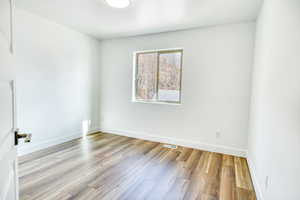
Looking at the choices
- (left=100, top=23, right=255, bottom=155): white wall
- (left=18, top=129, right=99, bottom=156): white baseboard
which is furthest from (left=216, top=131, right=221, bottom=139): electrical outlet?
(left=18, top=129, right=99, bottom=156): white baseboard

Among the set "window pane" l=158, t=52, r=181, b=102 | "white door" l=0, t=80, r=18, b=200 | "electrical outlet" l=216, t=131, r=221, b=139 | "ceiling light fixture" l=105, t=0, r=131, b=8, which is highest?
"ceiling light fixture" l=105, t=0, r=131, b=8

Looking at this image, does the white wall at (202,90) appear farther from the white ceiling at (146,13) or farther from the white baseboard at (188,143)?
the white ceiling at (146,13)

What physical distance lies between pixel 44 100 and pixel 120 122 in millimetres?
1732

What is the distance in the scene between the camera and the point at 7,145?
0.84 meters

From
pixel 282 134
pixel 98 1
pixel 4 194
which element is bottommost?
pixel 4 194

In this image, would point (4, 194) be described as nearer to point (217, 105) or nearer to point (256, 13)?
point (217, 105)

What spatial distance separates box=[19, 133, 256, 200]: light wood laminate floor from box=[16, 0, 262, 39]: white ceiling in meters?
2.44

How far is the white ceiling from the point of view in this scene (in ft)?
7.52

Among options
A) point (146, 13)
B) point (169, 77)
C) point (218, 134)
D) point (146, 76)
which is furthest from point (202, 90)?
point (146, 13)

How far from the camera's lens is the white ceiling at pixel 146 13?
90.2 inches

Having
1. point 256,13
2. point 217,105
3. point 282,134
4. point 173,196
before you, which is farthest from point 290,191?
point 256,13

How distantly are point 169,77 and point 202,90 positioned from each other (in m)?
0.79

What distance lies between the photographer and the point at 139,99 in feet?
12.8

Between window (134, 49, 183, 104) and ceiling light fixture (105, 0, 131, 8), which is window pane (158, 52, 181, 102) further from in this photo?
ceiling light fixture (105, 0, 131, 8)
